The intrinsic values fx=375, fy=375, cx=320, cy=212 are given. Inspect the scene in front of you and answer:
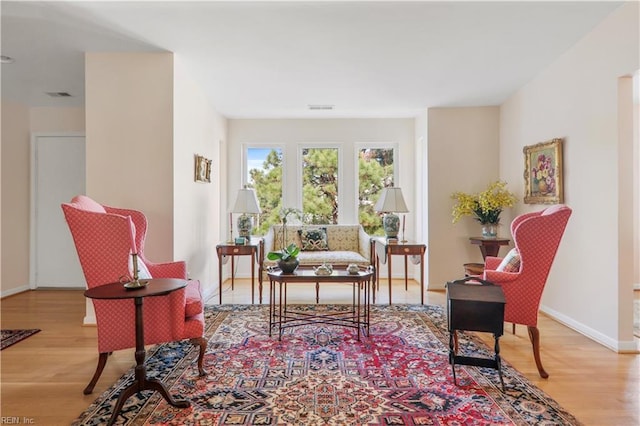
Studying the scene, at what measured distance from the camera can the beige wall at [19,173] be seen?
5.04 metres

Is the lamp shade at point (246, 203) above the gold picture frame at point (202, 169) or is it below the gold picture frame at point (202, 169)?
below

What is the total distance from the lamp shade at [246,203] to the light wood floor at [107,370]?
2.15 meters

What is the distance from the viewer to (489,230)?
4824 millimetres

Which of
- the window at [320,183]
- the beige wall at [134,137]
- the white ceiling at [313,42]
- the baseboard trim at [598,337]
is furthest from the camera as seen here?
the window at [320,183]

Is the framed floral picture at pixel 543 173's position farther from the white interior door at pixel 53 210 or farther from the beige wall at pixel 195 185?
the white interior door at pixel 53 210

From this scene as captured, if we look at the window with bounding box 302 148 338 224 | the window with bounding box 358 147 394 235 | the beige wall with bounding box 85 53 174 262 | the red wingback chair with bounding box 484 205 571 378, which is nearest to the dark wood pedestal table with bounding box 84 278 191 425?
the beige wall with bounding box 85 53 174 262

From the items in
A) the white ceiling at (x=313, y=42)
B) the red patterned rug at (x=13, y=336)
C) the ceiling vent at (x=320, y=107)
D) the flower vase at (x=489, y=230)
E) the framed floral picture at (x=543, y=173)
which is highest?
the ceiling vent at (x=320, y=107)

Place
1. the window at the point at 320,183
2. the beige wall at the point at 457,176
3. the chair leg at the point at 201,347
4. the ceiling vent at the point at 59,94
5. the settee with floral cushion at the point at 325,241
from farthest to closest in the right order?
the window at the point at 320,183
the beige wall at the point at 457,176
the settee with floral cushion at the point at 325,241
the ceiling vent at the point at 59,94
the chair leg at the point at 201,347

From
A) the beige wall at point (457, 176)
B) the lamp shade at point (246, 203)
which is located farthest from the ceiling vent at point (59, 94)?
the beige wall at point (457, 176)

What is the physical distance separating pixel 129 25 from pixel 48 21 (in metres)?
0.62

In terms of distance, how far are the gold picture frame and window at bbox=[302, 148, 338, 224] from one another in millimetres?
1773

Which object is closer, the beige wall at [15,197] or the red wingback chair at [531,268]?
the red wingback chair at [531,268]

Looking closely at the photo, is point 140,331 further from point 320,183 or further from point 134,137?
point 320,183

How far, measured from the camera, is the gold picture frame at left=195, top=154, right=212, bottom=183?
4.41 m
